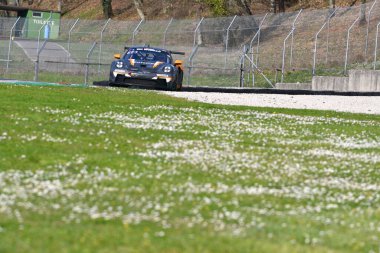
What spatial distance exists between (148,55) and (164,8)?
116 ft

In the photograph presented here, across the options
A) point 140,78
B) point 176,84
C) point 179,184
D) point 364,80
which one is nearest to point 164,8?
point 364,80

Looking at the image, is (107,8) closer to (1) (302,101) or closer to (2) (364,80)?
(2) (364,80)

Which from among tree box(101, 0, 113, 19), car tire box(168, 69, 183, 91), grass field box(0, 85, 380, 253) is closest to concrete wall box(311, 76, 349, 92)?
car tire box(168, 69, 183, 91)

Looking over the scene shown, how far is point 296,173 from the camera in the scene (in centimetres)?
1270

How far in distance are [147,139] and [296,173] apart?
322 cm

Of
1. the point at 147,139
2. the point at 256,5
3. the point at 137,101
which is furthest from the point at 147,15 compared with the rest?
the point at 147,139

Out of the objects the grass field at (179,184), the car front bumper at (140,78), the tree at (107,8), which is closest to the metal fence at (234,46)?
the car front bumper at (140,78)

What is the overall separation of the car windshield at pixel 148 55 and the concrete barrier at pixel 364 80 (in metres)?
7.88

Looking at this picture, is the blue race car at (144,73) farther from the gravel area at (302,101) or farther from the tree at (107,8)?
the tree at (107,8)

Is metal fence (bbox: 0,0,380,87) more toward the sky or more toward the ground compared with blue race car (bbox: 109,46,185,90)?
more toward the sky

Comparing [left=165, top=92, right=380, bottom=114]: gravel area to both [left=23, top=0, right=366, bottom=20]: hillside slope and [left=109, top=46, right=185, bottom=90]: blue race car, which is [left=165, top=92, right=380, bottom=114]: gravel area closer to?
[left=109, top=46, right=185, bottom=90]: blue race car

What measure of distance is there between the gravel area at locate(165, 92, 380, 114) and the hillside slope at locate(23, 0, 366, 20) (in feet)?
94.5

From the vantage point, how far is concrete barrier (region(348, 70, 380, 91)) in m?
39.6

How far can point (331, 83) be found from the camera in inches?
1604
